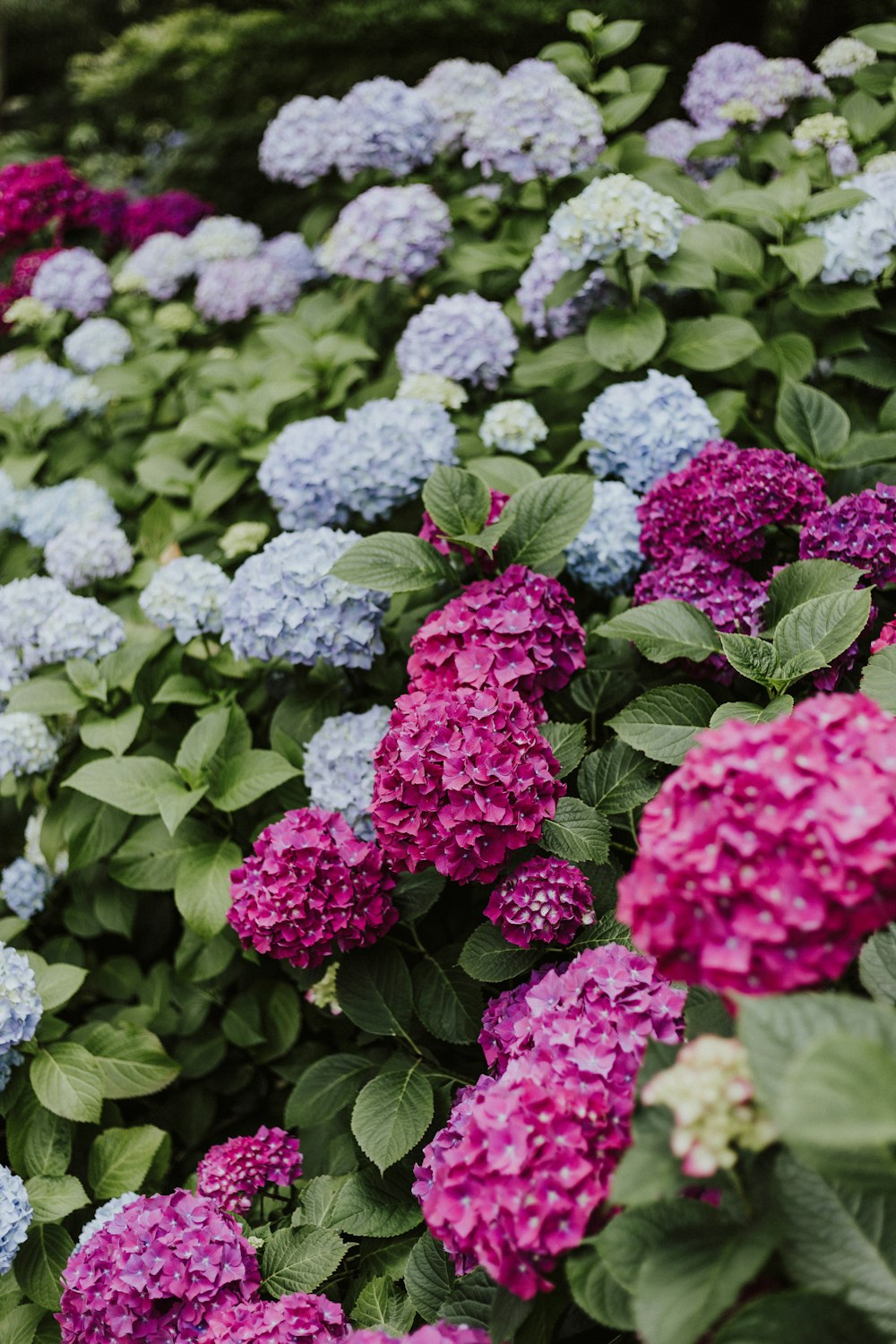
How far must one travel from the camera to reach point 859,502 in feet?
Result: 6.98

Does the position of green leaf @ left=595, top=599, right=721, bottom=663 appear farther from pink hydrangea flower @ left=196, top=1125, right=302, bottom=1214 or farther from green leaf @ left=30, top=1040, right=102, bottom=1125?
green leaf @ left=30, top=1040, right=102, bottom=1125

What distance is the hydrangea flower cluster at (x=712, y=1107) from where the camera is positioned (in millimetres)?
1047

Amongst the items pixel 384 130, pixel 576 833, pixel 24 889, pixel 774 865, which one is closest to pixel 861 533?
pixel 576 833

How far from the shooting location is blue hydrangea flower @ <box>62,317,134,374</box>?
160 inches

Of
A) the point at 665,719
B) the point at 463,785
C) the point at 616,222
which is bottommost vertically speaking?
the point at 665,719

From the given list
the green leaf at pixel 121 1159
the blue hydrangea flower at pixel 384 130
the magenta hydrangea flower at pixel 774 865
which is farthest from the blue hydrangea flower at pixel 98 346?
the magenta hydrangea flower at pixel 774 865

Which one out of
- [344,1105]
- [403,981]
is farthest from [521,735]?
[344,1105]

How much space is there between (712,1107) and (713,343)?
2309mm

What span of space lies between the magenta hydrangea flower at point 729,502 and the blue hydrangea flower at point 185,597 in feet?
3.69

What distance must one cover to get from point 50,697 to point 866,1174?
7.38ft

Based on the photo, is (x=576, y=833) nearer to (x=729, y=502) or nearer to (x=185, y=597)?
(x=729, y=502)

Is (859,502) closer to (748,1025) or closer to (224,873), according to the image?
(748,1025)

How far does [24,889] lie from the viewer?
2814 millimetres

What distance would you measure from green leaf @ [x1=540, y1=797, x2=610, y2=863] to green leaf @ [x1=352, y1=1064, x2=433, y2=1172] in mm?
512
